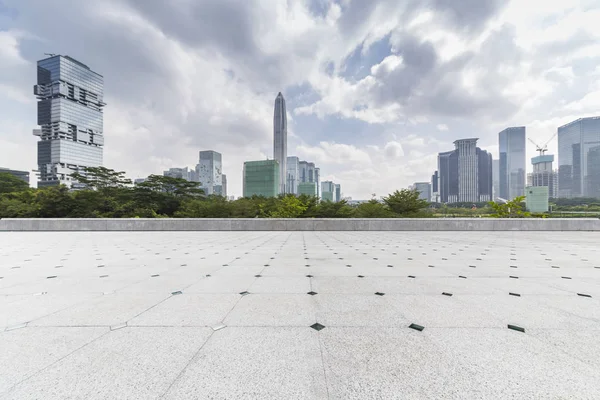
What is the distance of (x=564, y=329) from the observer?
2.54 meters

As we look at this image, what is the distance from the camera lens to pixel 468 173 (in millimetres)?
144500

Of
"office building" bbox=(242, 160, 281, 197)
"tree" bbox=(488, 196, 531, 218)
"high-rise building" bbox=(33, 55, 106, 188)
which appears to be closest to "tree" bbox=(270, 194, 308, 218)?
"tree" bbox=(488, 196, 531, 218)

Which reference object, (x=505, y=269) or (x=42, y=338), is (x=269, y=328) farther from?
(x=505, y=269)

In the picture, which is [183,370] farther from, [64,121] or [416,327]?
[64,121]

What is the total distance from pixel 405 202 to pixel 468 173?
158984 millimetres

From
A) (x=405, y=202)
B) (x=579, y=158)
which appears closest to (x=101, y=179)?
(x=405, y=202)

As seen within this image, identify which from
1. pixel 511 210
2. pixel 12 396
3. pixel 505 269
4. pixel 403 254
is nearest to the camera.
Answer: pixel 12 396

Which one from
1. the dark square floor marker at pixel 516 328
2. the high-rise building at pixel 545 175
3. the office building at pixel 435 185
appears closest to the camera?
the dark square floor marker at pixel 516 328

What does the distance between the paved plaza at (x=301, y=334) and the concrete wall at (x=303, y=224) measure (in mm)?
8482

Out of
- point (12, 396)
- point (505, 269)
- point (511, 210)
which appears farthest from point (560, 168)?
point (12, 396)

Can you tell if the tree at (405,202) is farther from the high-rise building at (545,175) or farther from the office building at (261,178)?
the high-rise building at (545,175)

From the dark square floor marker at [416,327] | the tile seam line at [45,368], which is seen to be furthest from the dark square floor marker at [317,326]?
the tile seam line at [45,368]

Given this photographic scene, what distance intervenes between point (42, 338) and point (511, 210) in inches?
884

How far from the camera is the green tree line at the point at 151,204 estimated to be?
20.4 metres
